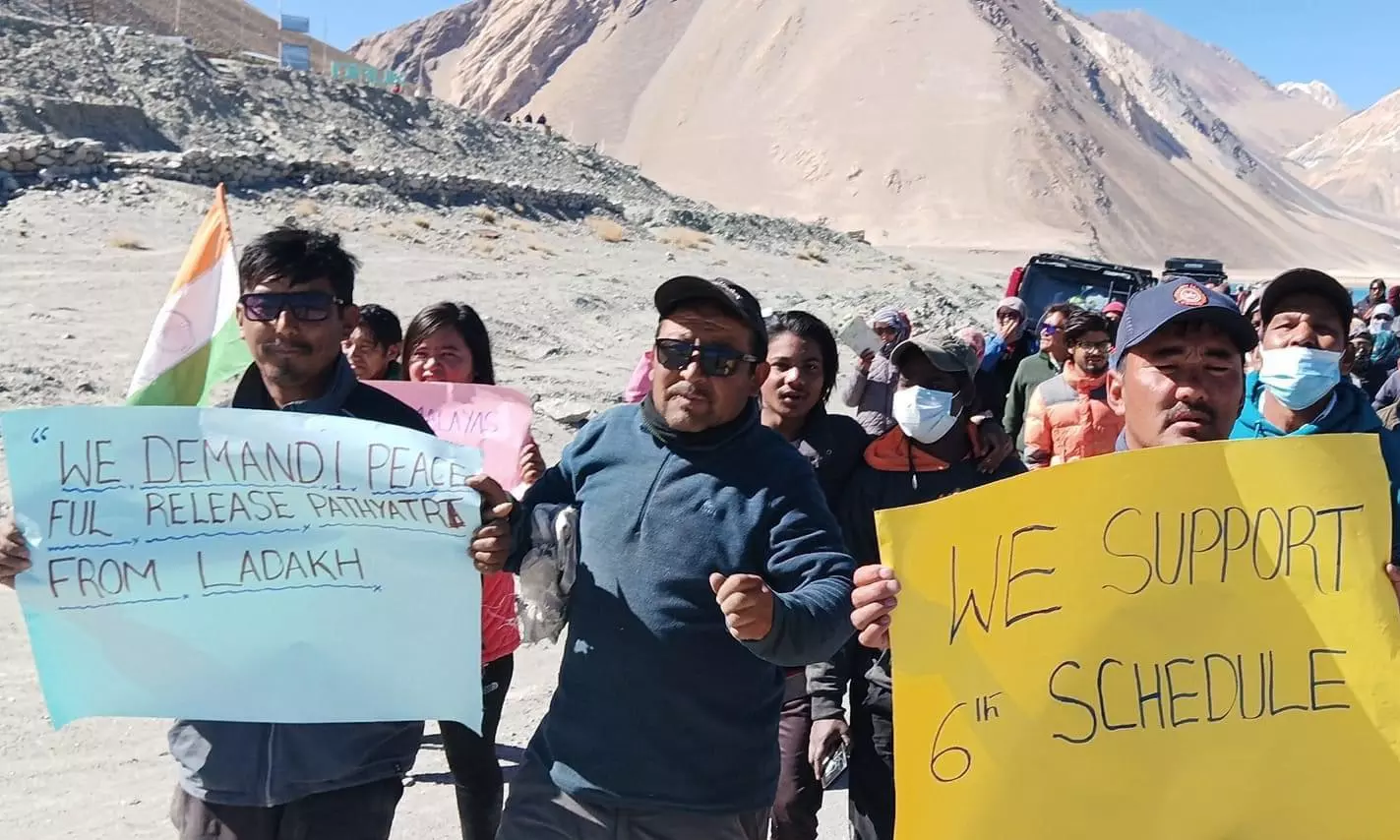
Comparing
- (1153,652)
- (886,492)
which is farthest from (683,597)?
(886,492)

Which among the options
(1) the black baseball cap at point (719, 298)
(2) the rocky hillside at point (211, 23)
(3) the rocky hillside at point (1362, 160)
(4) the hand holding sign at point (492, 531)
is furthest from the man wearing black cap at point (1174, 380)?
(3) the rocky hillside at point (1362, 160)

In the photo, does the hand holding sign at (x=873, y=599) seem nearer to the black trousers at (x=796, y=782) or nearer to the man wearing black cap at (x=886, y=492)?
the man wearing black cap at (x=886, y=492)

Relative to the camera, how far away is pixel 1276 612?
2.10 meters

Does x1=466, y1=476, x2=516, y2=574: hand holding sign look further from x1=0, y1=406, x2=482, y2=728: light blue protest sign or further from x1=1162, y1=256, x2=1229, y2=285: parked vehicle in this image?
x1=1162, y1=256, x2=1229, y2=285: parked vehicle

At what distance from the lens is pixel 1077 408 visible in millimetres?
4488

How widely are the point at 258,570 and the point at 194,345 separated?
133cm

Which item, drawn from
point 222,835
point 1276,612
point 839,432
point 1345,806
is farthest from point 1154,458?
point 222,835

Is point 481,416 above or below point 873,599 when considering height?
above

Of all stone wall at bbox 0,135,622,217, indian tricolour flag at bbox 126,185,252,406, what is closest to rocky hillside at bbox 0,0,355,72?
stone wall at bbox 0,135,622,217

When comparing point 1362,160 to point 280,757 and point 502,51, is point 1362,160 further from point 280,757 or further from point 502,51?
point 280,757

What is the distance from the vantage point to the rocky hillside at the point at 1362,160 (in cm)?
13988

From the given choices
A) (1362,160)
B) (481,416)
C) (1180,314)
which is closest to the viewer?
(1180,314)

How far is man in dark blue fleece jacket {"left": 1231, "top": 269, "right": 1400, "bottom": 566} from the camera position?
10.0 feet

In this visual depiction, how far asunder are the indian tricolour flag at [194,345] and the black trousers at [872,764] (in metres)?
2.24
